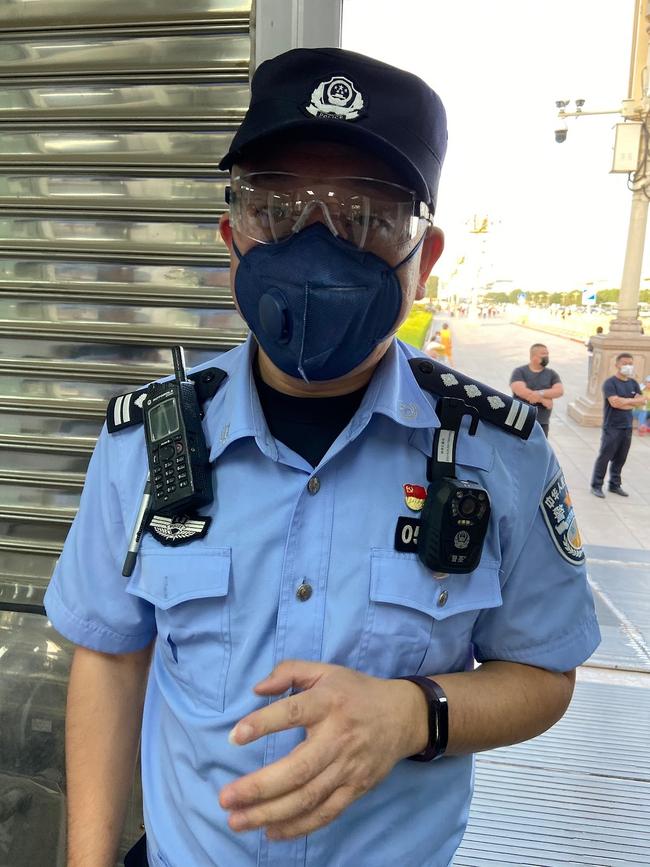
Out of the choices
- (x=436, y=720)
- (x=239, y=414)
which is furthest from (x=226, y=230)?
(x=436, y=720)

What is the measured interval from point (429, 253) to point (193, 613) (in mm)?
741

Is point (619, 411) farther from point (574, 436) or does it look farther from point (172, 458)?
point (172, 458)

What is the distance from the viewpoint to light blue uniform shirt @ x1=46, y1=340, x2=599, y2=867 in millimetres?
976

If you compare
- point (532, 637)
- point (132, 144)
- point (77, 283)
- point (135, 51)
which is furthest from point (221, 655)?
point (135, 51)

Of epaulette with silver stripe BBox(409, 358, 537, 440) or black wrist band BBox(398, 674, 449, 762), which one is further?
epaulette with silver stripe BBox(409, 358, 537, 440)

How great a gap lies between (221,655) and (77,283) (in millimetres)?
1160

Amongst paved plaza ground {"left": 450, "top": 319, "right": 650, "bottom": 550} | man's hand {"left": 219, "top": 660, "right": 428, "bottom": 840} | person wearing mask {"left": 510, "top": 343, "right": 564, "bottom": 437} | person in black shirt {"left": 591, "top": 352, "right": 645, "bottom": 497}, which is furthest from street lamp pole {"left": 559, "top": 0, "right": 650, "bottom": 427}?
man's hand {"left": 219, "top": 660, "right": 428, "bottom": 840}

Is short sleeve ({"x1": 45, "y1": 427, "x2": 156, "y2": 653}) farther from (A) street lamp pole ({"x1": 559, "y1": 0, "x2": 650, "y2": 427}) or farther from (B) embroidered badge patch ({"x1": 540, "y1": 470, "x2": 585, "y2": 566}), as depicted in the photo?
(A) street lamp pole ({"x1": 559, "y1": 0, "x2": 650, "y2": 427})

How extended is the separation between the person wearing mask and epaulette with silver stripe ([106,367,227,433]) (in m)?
5.44

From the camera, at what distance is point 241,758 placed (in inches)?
38.2

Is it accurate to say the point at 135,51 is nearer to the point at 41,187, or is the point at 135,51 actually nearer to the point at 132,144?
the point at 132,144

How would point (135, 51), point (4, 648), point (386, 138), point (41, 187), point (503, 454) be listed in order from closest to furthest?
point (386, 138)
point (503, 454)
point (135, 51)
point (41, 187)
point (4, 648)

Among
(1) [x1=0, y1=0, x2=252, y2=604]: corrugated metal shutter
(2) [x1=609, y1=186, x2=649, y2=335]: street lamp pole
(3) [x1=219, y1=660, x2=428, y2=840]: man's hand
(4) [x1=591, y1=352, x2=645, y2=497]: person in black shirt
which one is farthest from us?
(2) [x1=609, y1=186, x2=649, y2=335]: street lamp pole

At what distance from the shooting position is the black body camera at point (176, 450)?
3.30ft
